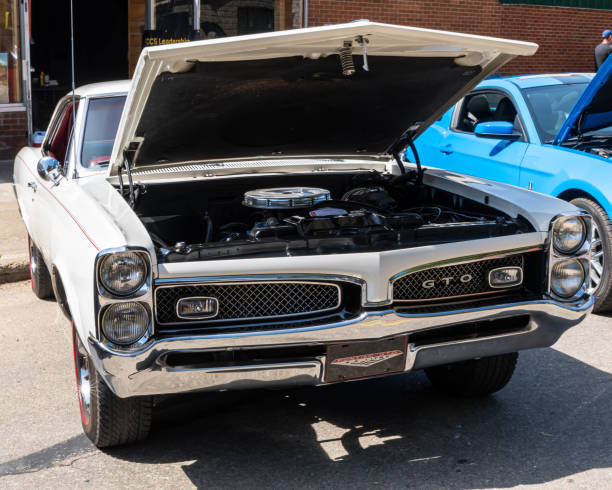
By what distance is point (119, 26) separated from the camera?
13.5 metres

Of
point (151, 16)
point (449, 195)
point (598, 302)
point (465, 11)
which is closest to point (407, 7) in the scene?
point (465, 11)

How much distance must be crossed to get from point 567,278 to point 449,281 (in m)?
0.57

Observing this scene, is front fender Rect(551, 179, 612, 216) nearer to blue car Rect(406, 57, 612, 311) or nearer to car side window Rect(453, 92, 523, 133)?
blue car Rect(406, 57, 612, 311)

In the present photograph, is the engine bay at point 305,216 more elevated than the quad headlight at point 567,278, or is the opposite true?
the engine bay at point 305,216

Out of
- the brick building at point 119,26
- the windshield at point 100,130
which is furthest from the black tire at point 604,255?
the brick building at point 119,26

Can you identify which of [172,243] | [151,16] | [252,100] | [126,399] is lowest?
[126,399]

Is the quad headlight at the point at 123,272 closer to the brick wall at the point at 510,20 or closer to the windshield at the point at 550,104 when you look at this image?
the windshield at the point at 550,104

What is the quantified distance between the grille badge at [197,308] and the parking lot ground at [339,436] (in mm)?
732

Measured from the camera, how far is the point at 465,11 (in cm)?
1584

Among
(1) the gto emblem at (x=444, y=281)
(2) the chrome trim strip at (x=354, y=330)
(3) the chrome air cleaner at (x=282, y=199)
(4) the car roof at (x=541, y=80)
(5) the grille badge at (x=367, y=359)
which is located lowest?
(5) the grille badge at (x=367, y=359)

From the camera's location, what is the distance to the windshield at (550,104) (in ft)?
22.3

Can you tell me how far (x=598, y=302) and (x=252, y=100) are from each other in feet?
9.67

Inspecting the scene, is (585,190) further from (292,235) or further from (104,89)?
(104,89)

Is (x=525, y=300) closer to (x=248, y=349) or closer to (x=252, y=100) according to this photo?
(x=248, y=349)
